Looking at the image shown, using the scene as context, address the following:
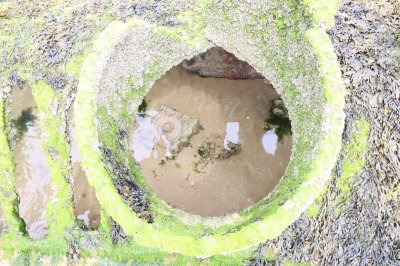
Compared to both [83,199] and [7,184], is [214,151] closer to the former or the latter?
[83,199]

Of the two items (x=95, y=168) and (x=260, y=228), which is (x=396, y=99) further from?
(x=95, y=168)

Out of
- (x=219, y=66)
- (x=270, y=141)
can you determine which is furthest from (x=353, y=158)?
(x=219, y=66)

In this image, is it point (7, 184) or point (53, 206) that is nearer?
point (53, 206)

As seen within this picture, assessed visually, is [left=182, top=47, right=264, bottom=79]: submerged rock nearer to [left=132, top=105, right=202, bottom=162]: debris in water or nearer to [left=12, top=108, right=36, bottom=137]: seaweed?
[left=132, top=105, right=202, bottom=162]: debris in water

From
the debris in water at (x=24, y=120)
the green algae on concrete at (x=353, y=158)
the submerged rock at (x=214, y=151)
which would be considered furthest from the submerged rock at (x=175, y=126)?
the green algae on concrete at (x=353, y=158)

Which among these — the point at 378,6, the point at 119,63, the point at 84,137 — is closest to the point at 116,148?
the point at 84,137

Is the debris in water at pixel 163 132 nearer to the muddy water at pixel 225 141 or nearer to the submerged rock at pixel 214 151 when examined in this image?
the muddy water at pixel 225 141
